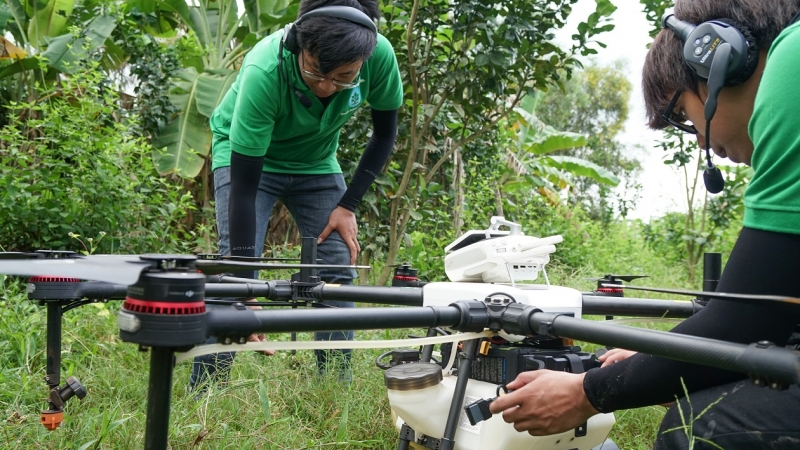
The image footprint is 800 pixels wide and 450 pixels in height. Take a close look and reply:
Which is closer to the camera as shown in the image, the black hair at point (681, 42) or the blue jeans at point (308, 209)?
the black hair at point (681, 42)

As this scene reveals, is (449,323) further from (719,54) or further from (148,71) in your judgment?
(148,71)

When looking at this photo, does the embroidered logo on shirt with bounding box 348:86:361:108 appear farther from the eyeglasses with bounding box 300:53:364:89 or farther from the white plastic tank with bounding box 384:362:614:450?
the white plastic tank with bounding box 384:362:614:450

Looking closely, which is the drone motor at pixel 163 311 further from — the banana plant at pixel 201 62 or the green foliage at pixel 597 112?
the green foliage at pixel 597 112

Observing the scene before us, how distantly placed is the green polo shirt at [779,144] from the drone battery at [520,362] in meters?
0.61

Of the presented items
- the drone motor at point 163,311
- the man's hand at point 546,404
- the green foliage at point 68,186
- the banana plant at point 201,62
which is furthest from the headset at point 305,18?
the banana plant at point 201,62

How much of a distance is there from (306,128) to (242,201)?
0.43 meters

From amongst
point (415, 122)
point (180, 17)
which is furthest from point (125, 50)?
point (415, 122)

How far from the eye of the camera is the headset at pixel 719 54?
1.37 metres

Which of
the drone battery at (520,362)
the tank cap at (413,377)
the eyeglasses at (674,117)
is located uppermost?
the eyeglasses at (674,117)

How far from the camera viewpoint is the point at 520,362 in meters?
1.75

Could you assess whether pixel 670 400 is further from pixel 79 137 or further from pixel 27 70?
pixel 27 70

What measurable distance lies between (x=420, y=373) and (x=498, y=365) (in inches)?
7.9

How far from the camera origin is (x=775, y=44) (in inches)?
51.3

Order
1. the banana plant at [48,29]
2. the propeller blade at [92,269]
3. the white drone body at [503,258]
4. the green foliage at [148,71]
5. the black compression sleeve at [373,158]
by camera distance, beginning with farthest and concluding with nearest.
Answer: the green foliage at [148,71]
the banana plant at [48,29]
the black compression sleeve at [373,158]
the white drone body at [503,258]
the propeller blade at [92,269]
